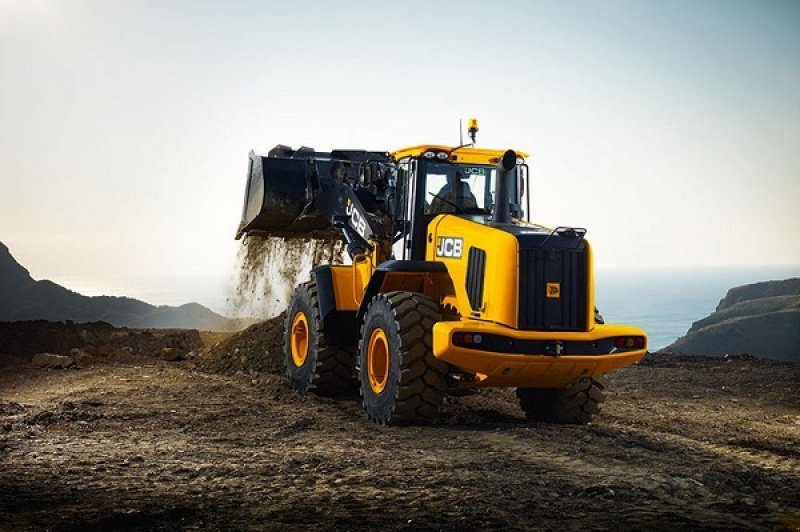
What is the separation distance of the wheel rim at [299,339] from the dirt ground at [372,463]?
0.43 metres

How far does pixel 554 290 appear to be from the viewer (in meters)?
9.31

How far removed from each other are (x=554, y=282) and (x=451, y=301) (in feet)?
4.07

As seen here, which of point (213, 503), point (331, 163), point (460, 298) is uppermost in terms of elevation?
point (331, 163)

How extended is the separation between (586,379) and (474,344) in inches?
73.7

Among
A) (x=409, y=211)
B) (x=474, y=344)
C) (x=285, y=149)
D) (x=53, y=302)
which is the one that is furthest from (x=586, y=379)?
(x=53, y=302)

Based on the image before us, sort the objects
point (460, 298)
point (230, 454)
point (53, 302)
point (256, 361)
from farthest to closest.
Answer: point (53, 302)
point (256, 361)
point (460, 298)
point (230, 454)

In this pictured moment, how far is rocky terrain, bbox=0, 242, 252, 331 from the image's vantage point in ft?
99.6

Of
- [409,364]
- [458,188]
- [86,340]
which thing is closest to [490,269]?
[409,364]

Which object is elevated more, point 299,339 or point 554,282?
point 554,282

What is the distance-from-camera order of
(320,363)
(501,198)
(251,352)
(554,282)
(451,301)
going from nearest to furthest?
(554,282) → (501,198) → (451,301) → (320,363) → (251,352)

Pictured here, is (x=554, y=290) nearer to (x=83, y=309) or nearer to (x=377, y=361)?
(x=377, y=361)

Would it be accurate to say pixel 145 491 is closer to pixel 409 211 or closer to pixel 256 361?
pixel 409 211

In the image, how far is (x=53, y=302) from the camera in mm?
33188

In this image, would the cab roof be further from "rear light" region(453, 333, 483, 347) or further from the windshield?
"rear light" region(453, 333, 483, 347)
